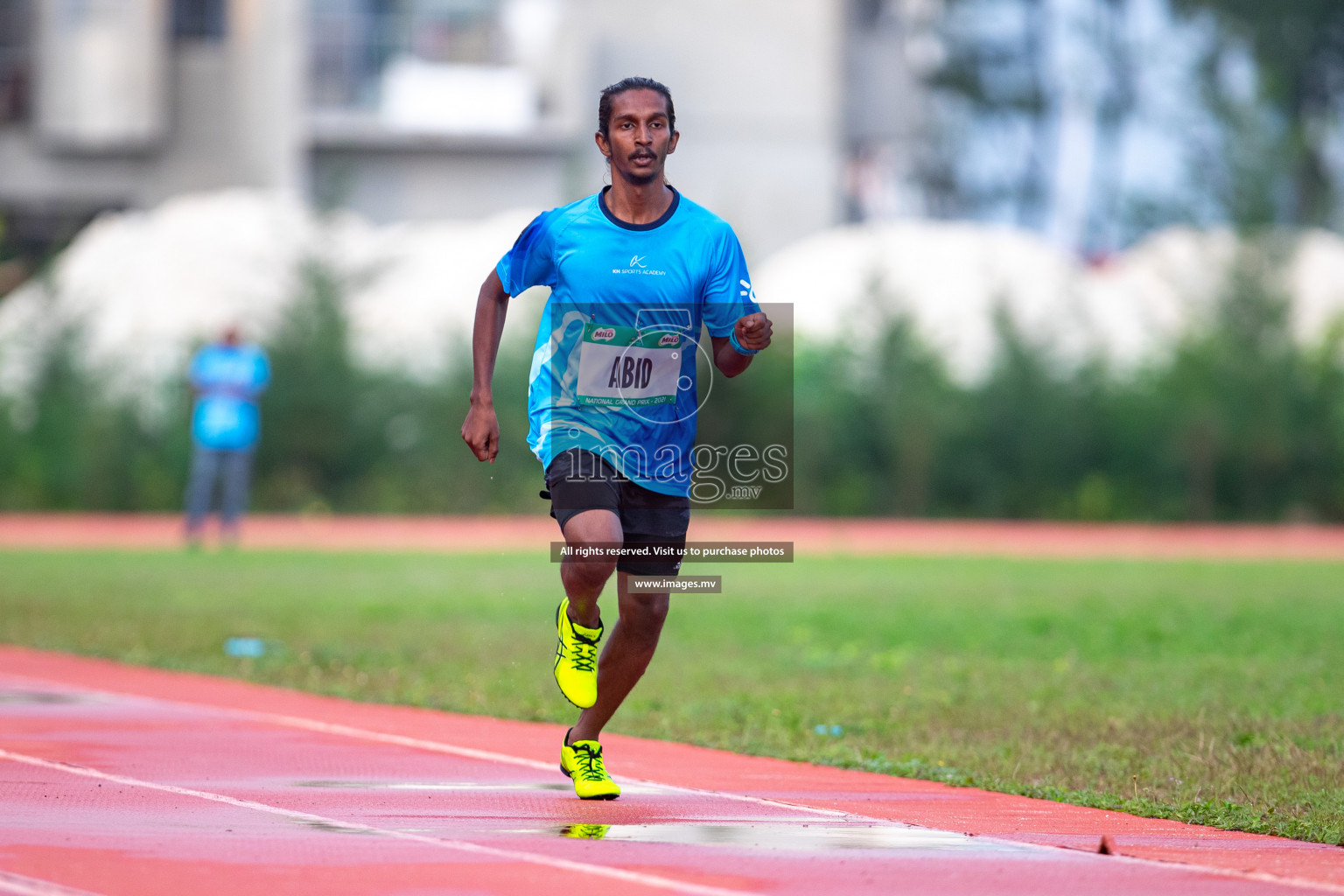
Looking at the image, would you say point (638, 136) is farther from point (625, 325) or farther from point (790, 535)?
Result: point (790, 535)

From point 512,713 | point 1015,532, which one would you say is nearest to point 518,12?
point 1015,532

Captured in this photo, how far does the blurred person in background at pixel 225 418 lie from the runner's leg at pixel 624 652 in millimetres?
15454

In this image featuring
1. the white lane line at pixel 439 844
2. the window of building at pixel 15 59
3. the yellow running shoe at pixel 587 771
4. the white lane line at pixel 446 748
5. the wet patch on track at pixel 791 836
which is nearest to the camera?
the white lane line at pixel 439 844

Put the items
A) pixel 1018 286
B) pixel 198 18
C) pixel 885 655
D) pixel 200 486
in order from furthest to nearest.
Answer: pixel 198 18 → pixel 1018 286 → pixel 200 486 → pixel 885 655

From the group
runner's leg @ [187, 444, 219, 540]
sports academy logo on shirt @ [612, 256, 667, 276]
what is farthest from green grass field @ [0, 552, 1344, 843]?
sports academy logo on shirt @ [612, 256, 667, 276]

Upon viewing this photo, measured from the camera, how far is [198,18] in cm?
4016

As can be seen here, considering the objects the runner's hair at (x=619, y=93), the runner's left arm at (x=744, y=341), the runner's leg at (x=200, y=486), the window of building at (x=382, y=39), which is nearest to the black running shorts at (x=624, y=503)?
the runner's left arm at (x=744, y=341)

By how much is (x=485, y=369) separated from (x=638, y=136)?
2.98 feet

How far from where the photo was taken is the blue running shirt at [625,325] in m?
6.71

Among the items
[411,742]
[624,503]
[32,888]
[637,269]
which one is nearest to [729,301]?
[637,269]

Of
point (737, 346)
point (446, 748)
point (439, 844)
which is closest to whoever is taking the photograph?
point (439, 844)

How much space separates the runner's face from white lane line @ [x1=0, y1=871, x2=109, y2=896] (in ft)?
9.44

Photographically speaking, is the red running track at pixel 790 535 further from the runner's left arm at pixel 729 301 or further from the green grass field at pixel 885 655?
the runner's left arm at pixel 729 301

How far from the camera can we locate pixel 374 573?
19.3 metres
